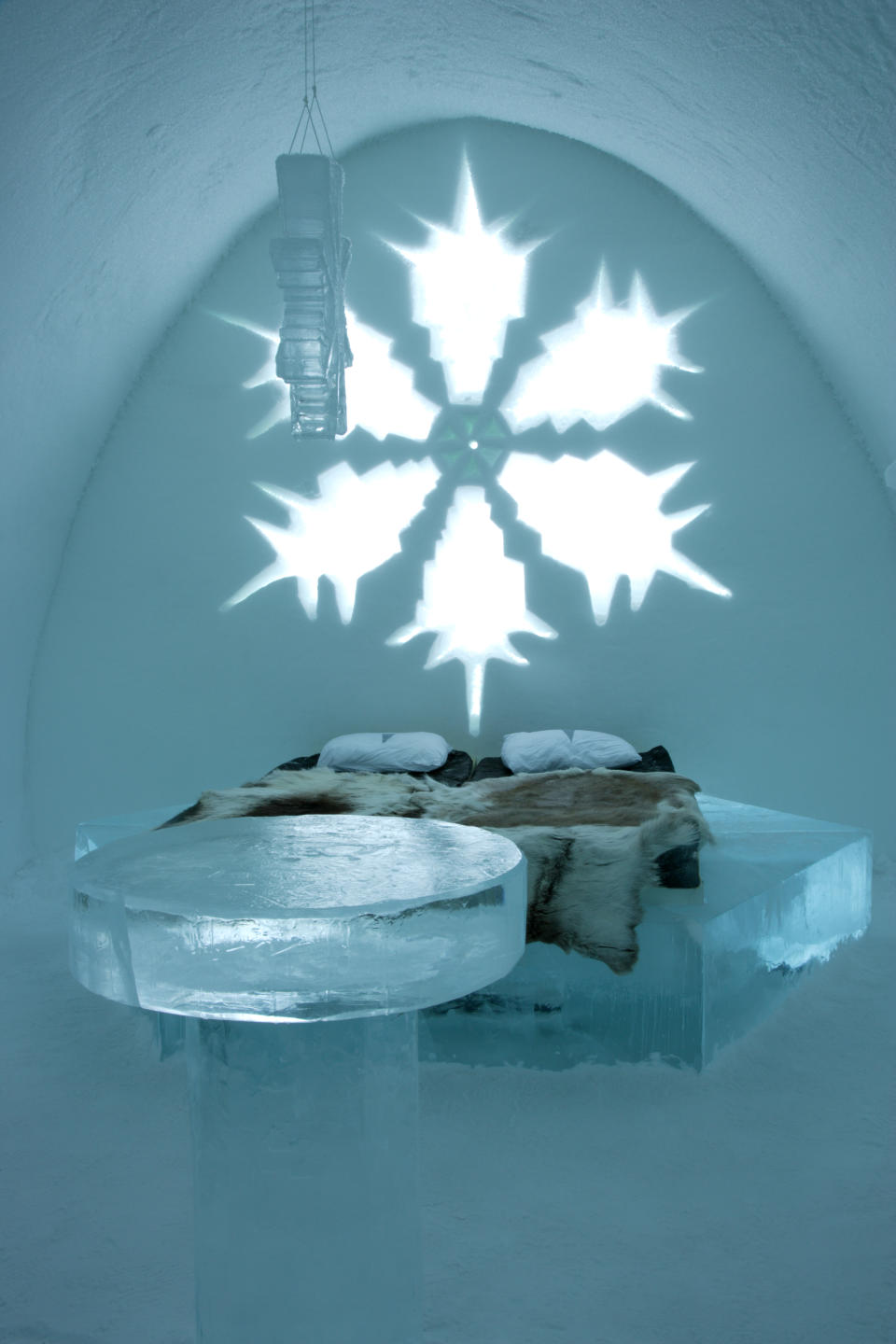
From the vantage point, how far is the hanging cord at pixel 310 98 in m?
2.89

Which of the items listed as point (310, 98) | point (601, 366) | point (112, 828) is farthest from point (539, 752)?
point (310, 98)

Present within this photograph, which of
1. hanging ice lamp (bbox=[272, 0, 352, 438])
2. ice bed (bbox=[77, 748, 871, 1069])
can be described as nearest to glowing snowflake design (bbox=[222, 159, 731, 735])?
hanging ice lamp (bbox=[272, 0, 352, 438])

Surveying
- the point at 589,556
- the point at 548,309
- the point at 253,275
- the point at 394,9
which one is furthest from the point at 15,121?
the point at 589,556

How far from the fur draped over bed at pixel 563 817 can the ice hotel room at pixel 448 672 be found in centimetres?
2

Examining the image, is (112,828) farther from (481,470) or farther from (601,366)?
(601,366)

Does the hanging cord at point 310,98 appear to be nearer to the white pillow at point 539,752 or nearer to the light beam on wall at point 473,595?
the light beam on wall at point 473,595

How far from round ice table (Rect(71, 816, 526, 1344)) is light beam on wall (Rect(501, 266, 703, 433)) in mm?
3223

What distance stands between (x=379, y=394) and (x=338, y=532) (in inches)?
24.7

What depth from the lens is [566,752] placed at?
3504mm

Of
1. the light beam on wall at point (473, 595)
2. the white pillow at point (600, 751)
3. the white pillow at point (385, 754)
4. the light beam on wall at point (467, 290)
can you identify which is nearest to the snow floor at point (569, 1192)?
the white pillow at point (600, 751)

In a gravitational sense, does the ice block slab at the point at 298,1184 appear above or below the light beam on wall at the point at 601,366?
below

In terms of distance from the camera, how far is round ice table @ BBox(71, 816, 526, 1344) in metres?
0.92

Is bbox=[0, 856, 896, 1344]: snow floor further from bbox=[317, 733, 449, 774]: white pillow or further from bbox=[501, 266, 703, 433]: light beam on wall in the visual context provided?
bbox=[501, 266, 703, 433]: light beam on wall

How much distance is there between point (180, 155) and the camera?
3154 mm
